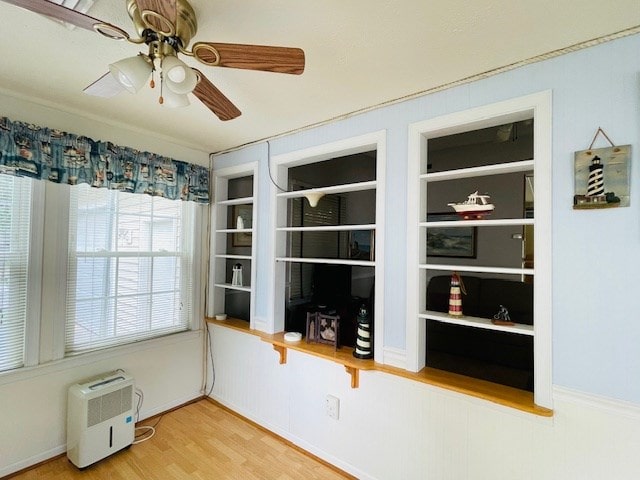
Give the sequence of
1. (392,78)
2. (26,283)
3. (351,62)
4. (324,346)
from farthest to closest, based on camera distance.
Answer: (324,346) < (26,283) < (392,78) < (351,62)

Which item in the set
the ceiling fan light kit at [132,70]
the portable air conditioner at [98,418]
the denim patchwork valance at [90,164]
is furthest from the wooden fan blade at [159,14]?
the portable air conditioner at [98,418]

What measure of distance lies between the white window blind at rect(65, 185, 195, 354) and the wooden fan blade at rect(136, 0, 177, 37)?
5.66 feet

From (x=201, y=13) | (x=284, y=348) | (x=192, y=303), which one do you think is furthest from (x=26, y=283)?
(x=201, y=13)

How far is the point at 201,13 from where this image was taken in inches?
47.4

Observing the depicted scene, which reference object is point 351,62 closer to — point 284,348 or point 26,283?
point 284,348

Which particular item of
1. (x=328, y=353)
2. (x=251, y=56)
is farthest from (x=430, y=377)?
(x=251, y=56)

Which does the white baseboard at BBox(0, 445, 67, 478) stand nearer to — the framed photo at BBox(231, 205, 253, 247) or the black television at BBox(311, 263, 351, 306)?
the framed photo at BBox(231, 205, 253, 247)

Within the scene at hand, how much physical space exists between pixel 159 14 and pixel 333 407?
7.36ft

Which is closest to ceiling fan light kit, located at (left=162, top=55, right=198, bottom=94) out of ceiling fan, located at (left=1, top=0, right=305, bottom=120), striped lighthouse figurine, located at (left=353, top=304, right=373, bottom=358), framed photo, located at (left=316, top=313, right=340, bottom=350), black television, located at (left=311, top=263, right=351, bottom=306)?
ceiling fan, located at (left=1, top=0, right=305, bottom=120)

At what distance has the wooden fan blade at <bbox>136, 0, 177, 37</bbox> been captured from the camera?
2.99 ft

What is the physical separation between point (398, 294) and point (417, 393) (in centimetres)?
56

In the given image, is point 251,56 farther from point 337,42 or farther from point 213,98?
point 337,42

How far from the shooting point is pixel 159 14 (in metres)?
0.97

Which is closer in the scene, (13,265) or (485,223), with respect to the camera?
(485,223)
